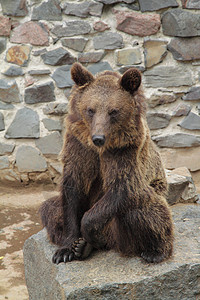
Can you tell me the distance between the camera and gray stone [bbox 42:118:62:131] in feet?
21.0

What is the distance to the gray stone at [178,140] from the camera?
6355mm

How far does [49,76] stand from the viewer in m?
6.33

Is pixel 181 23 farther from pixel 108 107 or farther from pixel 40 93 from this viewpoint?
pixel 108 107

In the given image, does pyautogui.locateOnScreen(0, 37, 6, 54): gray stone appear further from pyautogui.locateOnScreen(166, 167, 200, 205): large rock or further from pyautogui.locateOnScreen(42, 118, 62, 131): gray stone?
pyautogui.locateOnScreen(166, 167, 200, 205): large rock

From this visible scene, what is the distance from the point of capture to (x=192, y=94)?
6234 millimetres

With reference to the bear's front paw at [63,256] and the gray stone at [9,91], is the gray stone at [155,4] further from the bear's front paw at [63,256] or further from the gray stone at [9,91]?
the bear's front paw at [63,256]

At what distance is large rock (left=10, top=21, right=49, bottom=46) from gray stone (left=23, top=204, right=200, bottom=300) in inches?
150

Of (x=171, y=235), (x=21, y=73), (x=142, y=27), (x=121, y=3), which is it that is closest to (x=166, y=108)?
(x=142, y=27)

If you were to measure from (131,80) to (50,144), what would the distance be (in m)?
3.84

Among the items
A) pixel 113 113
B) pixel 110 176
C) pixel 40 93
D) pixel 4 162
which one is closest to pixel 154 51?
pixel 40 93

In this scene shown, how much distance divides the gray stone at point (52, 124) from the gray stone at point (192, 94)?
2.05 m

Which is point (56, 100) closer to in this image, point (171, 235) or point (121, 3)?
point (121, 3)

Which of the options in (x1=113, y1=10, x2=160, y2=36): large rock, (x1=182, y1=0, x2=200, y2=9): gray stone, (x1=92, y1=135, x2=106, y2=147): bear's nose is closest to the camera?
(x1=92, y1=135, x2=106, y2=147): bear's nose

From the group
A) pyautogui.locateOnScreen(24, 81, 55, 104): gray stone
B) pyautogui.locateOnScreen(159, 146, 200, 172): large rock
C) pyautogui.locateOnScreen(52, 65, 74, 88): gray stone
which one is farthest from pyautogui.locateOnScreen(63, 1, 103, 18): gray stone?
pyautogui.locateOnScreen(159, 146, 200, 172): large rock
